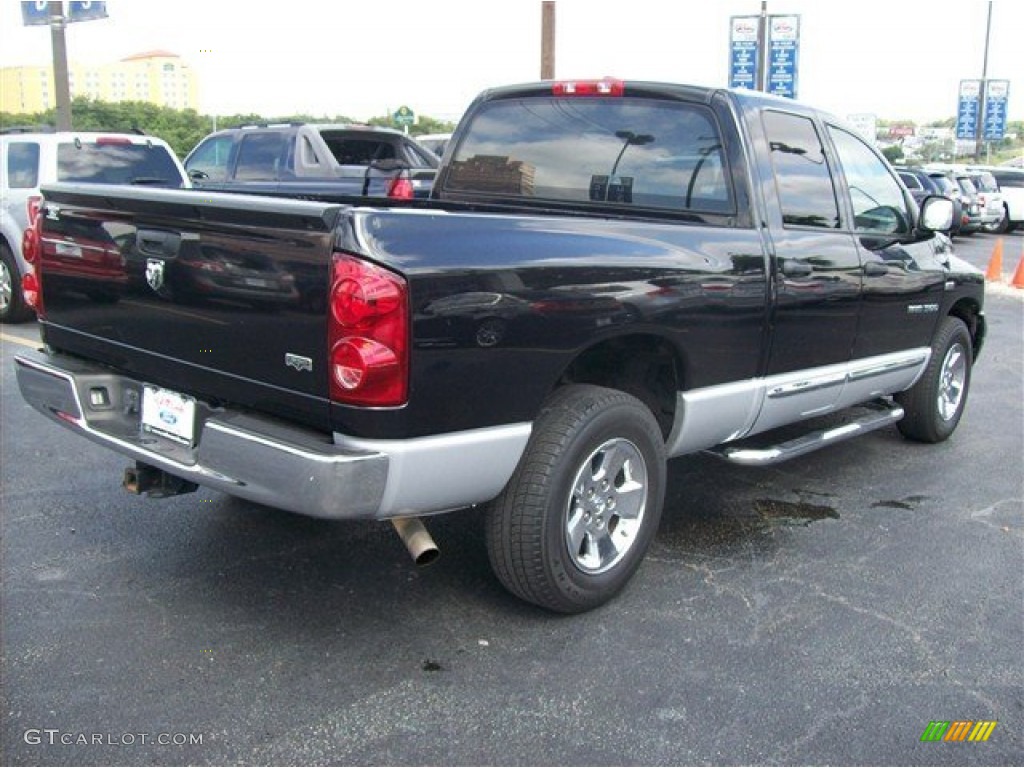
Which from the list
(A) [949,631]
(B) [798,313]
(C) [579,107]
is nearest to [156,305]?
(C) [579,107]

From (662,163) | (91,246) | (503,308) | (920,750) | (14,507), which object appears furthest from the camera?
(14,507)

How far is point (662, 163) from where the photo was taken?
4340 millimetres

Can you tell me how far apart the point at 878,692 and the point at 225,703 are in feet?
6.71

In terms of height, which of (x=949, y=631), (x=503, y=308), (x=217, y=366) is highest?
(x=503, y=308)

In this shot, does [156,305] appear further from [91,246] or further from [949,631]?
[949,631]

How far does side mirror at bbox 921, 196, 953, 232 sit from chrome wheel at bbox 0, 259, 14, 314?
26.7 ft

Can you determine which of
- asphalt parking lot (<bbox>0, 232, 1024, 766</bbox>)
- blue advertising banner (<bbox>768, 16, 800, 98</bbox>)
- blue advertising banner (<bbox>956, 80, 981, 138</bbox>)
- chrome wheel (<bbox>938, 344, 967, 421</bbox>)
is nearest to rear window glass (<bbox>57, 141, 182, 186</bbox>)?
asphalt parking lot (<bbox>0, 232, 1024, 766</bbox>)

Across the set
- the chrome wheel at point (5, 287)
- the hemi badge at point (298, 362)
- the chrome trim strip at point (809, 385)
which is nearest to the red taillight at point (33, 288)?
the hemi badge at point (298, 362)

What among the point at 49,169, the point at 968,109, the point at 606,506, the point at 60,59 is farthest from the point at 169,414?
the point at 968,109

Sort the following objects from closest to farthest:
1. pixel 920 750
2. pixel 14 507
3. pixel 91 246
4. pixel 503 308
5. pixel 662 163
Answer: pixel 920 750
pixel 503 308
pixel 91 246
pixel 662 163
pixel 14 507

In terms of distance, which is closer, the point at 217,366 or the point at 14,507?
the point at 217,366

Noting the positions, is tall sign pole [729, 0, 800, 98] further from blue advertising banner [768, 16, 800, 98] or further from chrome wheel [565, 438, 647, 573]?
chrome wheel [565, 438, 647, 573]

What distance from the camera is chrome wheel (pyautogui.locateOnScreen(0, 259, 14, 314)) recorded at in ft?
31.3

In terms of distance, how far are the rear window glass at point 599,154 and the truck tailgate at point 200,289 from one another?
1768 mm
